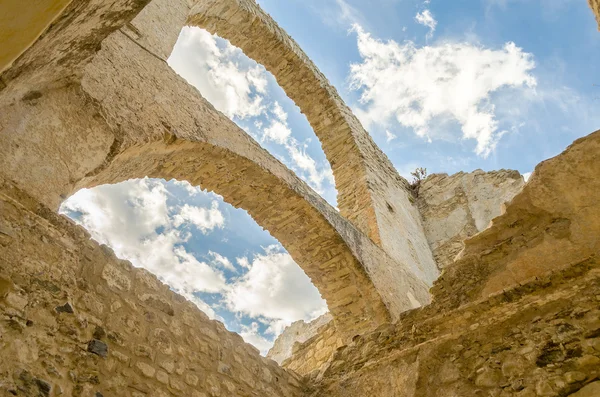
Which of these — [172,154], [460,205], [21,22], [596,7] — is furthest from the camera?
[460,205]

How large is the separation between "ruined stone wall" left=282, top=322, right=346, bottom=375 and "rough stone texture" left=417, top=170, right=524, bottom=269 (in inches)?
143

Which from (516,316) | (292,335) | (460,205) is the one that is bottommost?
(516,316)

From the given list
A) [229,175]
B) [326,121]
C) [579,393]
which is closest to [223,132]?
[229,175]

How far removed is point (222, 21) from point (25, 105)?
6702 millimetres

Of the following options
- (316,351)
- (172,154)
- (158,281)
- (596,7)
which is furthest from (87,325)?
(316,351)

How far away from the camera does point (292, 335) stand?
32.6 ft

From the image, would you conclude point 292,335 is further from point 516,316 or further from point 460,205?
point 516,316

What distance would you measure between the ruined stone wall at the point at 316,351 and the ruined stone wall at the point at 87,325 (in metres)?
3.28

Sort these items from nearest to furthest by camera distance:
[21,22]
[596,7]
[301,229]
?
[21,22], [596,7], [301,229]

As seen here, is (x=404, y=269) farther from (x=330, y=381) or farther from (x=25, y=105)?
(x=25, y=105)

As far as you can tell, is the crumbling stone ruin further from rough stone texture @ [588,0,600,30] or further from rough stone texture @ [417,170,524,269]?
rough stone texture @ [417,170,524,269]

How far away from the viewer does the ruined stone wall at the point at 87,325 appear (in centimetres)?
190

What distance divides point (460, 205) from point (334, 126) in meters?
3.40

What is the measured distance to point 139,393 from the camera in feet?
7.38
